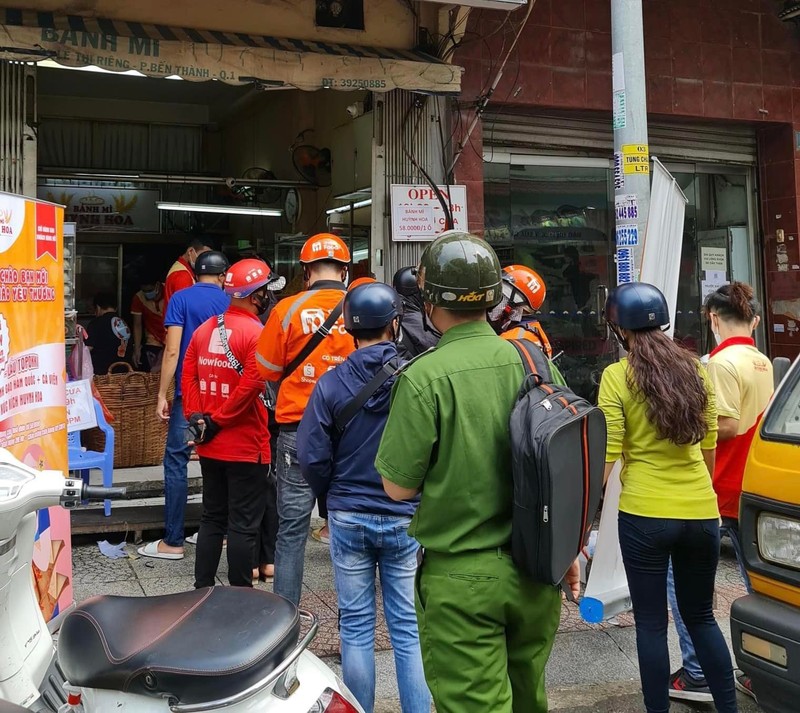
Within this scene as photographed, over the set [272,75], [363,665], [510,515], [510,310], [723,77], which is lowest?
[363,665]

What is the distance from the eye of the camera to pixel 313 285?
15.5ft

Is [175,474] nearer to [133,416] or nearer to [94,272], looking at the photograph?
[133,416]

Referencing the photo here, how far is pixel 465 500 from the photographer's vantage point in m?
2.70

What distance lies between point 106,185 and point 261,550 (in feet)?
26.6

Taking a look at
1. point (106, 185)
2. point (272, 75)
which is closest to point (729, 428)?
point (272, 75)

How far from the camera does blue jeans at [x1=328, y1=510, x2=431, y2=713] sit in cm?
351

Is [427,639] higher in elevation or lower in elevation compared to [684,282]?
lower

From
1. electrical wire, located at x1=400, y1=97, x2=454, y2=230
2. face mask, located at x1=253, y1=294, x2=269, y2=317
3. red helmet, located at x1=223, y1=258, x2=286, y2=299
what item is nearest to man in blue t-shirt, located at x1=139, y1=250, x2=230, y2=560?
face mask, located at x1=253, y1=294, x2=269, y2=317

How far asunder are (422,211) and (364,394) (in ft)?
15.0

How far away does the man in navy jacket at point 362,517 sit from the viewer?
3512 mm

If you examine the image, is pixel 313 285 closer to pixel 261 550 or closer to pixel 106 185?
pixel 261 550

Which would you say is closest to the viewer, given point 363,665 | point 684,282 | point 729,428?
point 363,665

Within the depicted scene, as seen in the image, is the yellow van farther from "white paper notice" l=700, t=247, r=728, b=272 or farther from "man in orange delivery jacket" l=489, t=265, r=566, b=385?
"white paper notice" l=700, t=247, r=728, b=272

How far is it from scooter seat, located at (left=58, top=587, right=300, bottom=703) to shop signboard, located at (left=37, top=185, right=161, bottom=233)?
10.4 metres
